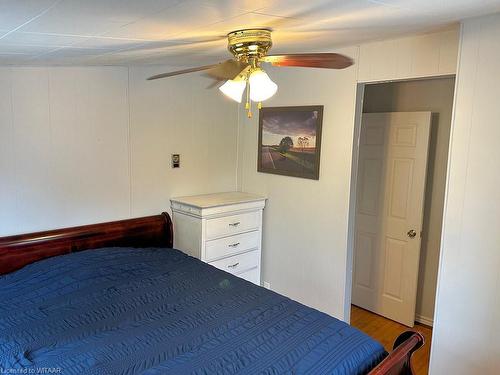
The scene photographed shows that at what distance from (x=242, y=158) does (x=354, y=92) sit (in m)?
1.37

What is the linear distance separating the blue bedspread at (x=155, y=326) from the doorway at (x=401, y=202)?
4.06 feet

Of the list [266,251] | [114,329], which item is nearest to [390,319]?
[266,251]

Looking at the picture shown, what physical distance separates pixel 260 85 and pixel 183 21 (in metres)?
0.55

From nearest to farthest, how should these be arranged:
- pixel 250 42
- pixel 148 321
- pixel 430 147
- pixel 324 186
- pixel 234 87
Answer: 1. pixel 250 42
2. pixel 234 87
3. pixel 148 321
4. pixel 324 186
5. pixel 430 147

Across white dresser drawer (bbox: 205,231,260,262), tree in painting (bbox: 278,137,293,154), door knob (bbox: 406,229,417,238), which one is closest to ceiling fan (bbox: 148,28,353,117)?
tree in painting (bbox: 278,137,293,154)

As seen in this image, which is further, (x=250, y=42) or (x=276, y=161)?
(x=276, y=161)

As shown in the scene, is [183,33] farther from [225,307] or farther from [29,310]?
[29,310]

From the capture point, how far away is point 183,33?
1512mm

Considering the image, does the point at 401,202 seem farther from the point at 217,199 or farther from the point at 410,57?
the point at 217,199

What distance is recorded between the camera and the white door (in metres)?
3.30

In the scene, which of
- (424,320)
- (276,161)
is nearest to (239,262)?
(276,161)

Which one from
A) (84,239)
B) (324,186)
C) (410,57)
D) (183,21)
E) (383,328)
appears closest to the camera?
(183,21)

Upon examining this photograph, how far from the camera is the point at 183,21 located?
1.29m

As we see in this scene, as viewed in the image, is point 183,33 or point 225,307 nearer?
point 183,33
